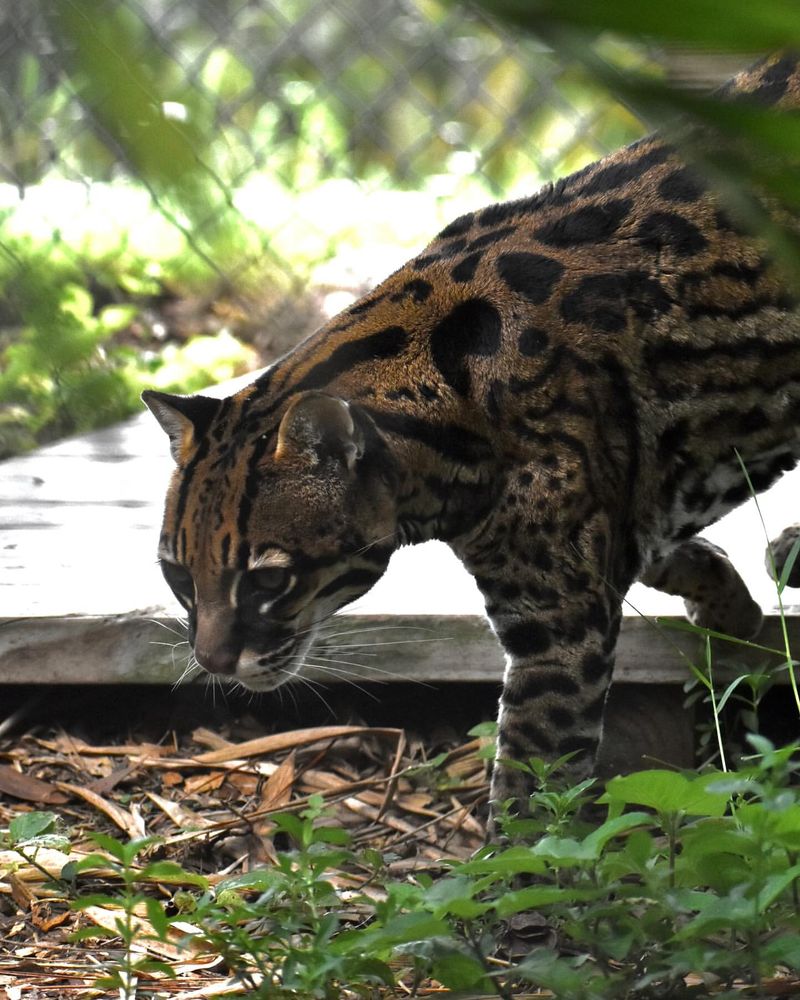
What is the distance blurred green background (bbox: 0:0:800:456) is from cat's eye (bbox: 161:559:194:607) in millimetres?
1889

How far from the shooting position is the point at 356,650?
3580 millimetres

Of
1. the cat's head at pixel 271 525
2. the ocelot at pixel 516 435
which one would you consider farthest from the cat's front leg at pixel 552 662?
the cat's head at pixel 271 525

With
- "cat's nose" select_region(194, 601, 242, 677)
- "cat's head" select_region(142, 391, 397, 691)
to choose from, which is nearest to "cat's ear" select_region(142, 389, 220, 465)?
"cat's head" select_region(142, 391, 397, 691)

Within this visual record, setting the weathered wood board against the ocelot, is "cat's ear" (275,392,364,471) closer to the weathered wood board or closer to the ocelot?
the ocelot

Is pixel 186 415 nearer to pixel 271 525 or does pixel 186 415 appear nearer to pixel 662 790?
pixel 271 525

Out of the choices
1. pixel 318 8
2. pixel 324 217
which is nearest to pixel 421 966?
pixel 324 217

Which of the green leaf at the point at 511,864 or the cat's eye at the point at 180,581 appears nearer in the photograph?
the green leaf at the point at 511,864

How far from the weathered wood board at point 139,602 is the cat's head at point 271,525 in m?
0.27

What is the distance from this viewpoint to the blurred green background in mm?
516

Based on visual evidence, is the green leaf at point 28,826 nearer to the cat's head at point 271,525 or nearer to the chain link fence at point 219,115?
the cat's head at point 271,525

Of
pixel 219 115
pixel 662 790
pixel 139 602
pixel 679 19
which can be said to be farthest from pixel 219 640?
pixel 679 19

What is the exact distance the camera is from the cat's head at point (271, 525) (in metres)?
2.85

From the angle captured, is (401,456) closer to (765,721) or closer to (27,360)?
(765,721)

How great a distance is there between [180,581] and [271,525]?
0.91 ft
